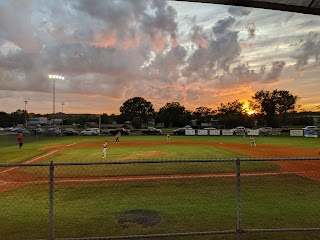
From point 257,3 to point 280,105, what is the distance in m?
100

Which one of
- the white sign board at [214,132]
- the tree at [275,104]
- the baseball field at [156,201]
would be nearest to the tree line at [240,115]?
the tree at [275,104]

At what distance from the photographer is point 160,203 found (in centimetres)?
994

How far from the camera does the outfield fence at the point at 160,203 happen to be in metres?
6.74

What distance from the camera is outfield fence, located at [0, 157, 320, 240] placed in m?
6.74

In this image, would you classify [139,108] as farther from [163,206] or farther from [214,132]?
[163,206]

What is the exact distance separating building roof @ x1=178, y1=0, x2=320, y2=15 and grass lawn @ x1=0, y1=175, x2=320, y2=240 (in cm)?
495

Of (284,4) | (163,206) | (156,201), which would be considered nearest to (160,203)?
(156,201)

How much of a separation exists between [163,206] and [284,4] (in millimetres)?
7232

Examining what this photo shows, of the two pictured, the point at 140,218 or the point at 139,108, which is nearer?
the point at 140,218

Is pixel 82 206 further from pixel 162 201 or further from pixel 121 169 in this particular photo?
pixel 121 169

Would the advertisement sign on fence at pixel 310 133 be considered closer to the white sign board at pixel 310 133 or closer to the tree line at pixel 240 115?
the white sign board at pixel 310 133

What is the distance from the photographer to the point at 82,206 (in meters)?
9.77

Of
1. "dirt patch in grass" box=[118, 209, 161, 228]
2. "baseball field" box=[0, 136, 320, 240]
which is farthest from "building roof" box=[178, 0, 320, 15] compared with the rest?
"dirt patch in grass" box=[118, 209, 161, 228]

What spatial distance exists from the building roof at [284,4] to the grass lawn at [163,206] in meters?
4.95
